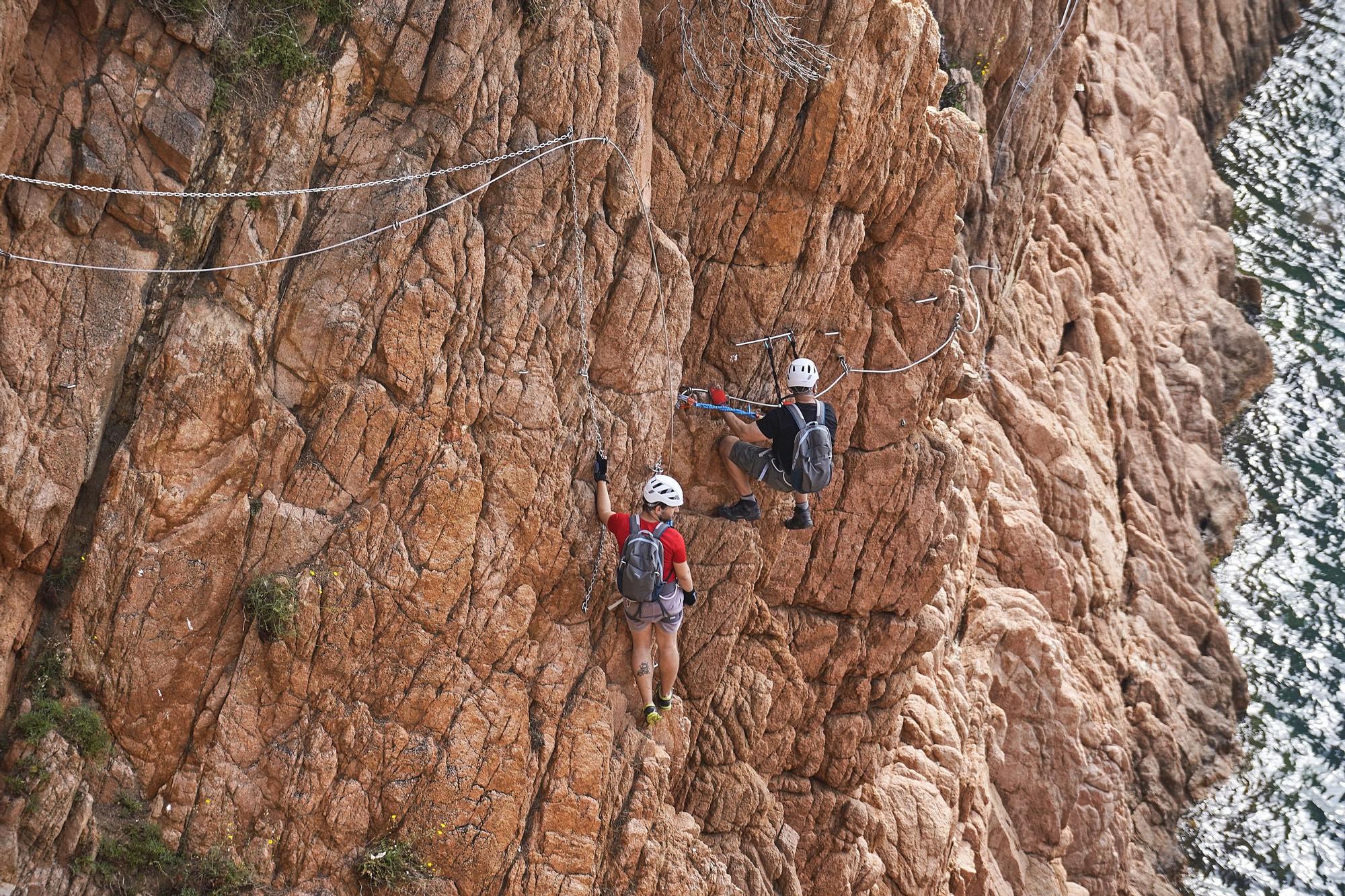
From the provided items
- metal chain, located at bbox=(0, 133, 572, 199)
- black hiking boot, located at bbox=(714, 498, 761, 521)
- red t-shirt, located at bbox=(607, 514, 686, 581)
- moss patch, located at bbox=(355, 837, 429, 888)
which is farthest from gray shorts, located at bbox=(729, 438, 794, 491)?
moss patch, located at bbox=(355, 837, 429, 888)

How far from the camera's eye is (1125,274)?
3016 centimetres

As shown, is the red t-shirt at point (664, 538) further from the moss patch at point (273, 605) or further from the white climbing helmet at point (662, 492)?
the moss patch at point (273, 605)

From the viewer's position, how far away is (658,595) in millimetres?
12945

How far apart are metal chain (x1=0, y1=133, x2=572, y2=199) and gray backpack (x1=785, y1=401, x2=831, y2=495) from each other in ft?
13.4

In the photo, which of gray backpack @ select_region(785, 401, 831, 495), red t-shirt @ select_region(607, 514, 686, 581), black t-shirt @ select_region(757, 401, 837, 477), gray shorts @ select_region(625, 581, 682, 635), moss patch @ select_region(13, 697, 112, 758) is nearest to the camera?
moss patch @ select_region(13, 697, 112, 758)

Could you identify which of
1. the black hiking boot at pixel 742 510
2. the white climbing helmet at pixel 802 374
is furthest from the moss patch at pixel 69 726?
the white climbing helmet at pixel 802 374

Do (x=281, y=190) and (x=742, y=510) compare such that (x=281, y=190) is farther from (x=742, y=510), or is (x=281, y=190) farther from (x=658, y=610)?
(x=742, y=510)

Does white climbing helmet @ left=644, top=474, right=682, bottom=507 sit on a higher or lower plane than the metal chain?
lower

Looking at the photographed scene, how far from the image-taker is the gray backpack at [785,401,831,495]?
13.6 meters

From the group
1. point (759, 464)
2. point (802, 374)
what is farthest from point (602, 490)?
point (802, 374)

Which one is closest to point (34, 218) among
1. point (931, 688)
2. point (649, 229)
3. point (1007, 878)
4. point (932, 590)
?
point (649, 229)

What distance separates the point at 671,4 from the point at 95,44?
236 inches

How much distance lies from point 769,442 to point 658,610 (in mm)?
2578

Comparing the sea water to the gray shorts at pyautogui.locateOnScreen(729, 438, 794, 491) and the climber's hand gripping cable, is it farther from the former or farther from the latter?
the climber's hand gripping cable
